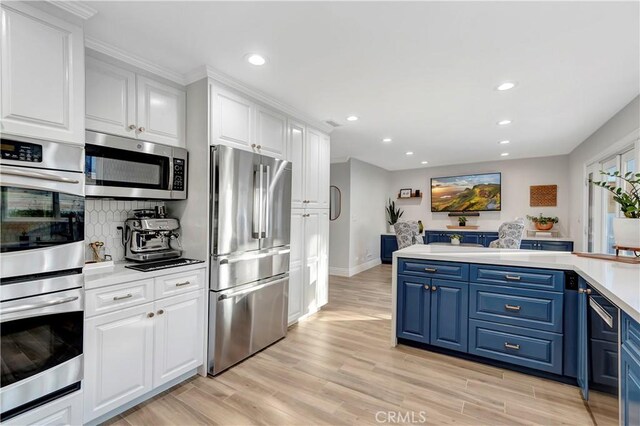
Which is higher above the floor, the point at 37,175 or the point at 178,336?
the point at 37,175

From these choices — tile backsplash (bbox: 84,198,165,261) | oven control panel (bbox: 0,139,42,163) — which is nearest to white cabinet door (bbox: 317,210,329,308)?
tile backsplash (bbox: 84,198,165,261)

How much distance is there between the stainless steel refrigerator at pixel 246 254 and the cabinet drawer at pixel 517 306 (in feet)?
5.88

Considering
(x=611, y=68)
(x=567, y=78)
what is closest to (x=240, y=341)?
(x=567, y=78)

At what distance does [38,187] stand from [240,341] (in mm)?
1764

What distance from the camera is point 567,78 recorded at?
2416 mm

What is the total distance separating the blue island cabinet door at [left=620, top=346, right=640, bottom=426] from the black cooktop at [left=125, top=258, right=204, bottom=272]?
2.52 metres

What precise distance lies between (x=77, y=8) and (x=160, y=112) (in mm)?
788

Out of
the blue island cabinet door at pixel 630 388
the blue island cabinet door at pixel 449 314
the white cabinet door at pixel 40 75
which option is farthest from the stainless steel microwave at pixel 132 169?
the blue island cabinet door at pixel 630 388

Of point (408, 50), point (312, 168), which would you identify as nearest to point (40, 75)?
point (408, 50)

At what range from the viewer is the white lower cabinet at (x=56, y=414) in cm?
139

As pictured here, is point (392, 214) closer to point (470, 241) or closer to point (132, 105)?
point (470, 241)

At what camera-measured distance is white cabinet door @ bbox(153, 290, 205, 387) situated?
79.6 inches

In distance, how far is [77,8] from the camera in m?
1.59

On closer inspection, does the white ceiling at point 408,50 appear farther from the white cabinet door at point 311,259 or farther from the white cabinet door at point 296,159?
the white cabinet door at point 311,259
